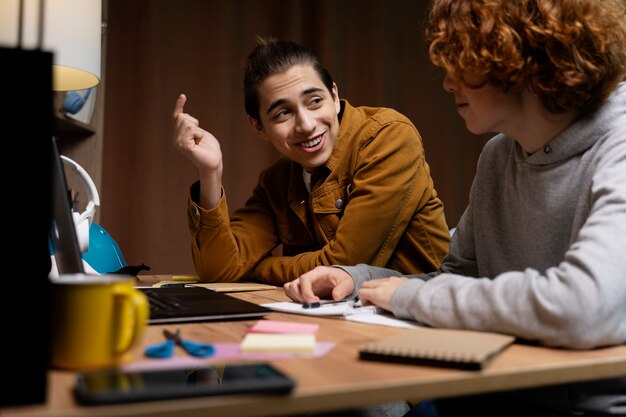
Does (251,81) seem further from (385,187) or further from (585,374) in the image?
(585,374)

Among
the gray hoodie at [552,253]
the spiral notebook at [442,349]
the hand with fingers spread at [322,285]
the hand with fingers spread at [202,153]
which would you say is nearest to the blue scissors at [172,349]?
the spiral notebook at [442,349]

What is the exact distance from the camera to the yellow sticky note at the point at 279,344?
2.10ft

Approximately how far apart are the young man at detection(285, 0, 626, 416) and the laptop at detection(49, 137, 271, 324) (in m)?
0.16

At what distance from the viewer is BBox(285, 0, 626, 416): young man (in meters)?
0.68

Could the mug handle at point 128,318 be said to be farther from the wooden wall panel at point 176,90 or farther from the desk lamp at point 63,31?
the wooden wall panel at point 176,90

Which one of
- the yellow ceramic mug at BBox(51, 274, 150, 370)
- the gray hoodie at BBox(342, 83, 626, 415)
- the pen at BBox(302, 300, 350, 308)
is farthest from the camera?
the pen at BBox(302, 300, 350, 308)

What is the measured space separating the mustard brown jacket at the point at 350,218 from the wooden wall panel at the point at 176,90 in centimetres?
140

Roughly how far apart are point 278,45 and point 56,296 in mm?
1291

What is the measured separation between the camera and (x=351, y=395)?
1.68 ft

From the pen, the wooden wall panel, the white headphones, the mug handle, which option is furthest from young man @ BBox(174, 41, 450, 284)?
the wooden wall panel

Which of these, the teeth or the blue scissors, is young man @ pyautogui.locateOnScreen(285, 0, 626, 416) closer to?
the blue scissors

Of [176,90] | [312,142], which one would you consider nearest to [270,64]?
[312,142]

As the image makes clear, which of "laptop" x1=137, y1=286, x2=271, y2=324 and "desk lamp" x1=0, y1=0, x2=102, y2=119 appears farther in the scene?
"desk lamp" x1=0, y1=0, x2=102, y2=119

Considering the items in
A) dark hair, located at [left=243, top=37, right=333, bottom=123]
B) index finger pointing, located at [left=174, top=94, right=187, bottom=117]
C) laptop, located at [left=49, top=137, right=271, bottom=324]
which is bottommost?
laptop, located at [left=49, top=137, right=271, bottom=324]
